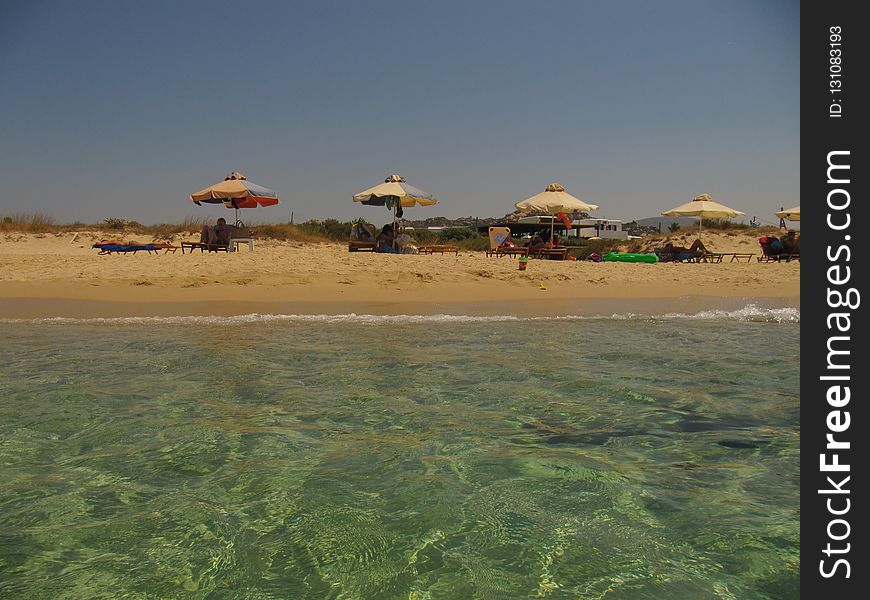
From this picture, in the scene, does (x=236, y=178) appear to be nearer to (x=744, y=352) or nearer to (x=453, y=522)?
(x=744, y=352)

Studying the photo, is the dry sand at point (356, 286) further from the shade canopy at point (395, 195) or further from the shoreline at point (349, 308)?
the shade canopy at point (395, 195)

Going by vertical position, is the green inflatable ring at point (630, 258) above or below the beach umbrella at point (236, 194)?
below

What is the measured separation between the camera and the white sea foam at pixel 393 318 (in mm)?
7508

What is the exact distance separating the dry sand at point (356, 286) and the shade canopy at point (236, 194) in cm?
345

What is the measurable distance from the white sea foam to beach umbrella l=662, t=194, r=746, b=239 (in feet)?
35.3

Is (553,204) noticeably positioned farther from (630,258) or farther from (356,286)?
(356,286)

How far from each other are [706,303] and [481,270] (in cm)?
429

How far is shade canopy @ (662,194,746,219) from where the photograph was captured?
62.2ft

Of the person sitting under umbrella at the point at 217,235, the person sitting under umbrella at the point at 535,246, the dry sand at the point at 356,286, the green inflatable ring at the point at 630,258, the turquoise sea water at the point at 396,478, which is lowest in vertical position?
the turquoise sea water at the point at 396,478

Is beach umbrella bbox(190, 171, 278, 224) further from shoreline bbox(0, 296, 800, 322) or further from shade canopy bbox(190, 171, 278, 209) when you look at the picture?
shoreline bbox(0, 296, 800, 322)

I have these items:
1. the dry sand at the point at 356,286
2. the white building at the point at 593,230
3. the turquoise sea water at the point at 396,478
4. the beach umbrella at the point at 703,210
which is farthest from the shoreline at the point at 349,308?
the white building at the point at 593,230

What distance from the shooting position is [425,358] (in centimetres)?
521
